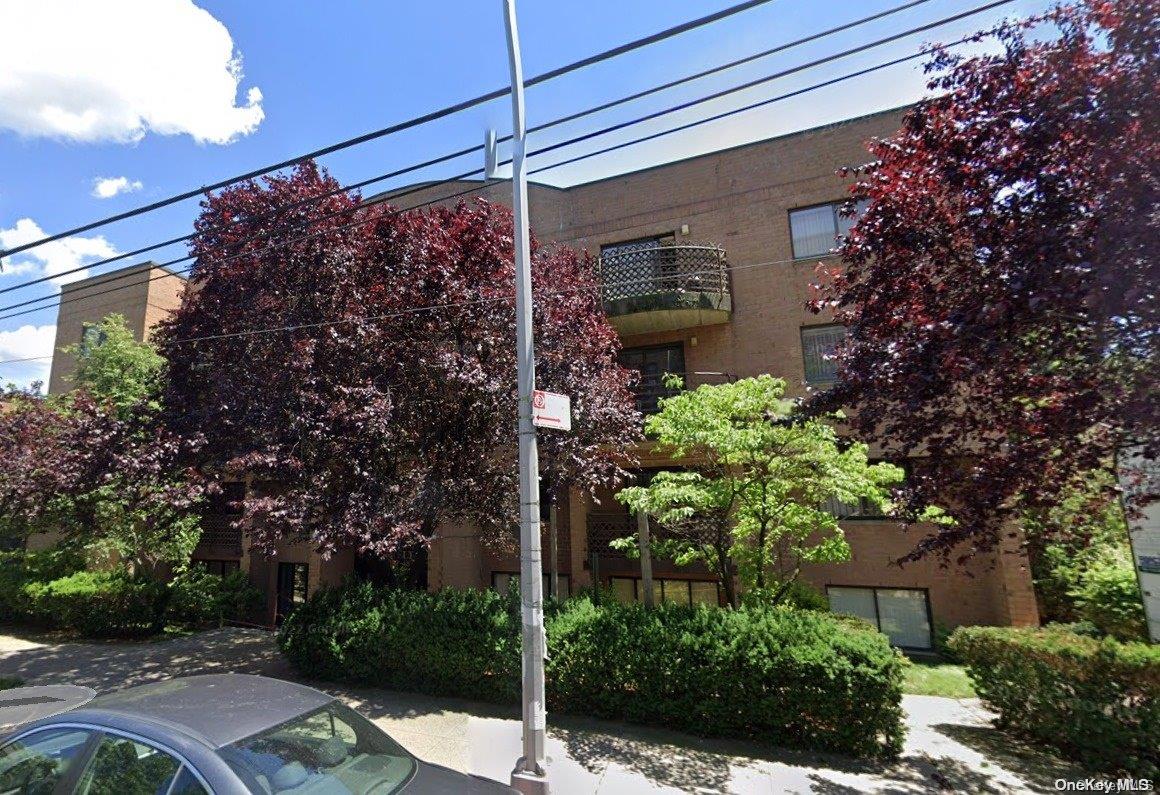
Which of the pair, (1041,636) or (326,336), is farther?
(326,336)

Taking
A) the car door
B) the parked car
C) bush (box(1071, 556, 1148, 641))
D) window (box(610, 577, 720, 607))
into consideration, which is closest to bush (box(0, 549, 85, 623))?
→ window (box(610, 577, 720, 607))

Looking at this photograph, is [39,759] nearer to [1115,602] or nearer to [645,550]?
[645,550]

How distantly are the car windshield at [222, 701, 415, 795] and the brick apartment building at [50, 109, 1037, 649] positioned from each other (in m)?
9.34

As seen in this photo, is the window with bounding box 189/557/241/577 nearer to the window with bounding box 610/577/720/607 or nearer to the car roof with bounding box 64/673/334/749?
the window with bounding box 610/577/720/607

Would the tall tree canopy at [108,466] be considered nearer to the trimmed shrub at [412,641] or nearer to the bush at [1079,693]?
the trimmed shrub at [412,641]

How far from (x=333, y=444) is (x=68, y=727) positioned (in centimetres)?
539

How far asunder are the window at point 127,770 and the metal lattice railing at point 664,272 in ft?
39.3

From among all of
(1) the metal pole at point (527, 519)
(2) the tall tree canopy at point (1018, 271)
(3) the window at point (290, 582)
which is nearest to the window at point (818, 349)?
(2) the tall tree canopy at point (1018, 271)

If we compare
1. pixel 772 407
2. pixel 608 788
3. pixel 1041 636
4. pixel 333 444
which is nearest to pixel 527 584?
pixel 608 788

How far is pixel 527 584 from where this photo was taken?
5.61m

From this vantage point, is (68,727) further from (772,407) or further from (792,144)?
(792,144)

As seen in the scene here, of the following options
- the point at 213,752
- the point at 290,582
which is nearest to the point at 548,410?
the point at 213,752

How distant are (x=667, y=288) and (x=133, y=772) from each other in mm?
12420

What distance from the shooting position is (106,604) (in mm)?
13477
